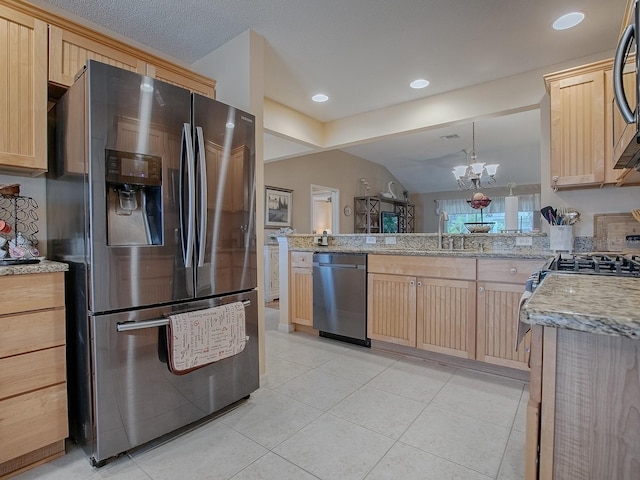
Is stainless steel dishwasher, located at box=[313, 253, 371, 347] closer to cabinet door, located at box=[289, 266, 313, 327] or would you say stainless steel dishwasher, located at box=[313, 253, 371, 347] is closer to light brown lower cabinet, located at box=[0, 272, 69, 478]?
cabinet door, located at box=[289, 266, 313, 327]

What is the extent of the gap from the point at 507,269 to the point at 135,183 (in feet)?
7.78

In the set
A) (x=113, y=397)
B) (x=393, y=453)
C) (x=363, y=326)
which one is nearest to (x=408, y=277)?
(x=363, y=326)

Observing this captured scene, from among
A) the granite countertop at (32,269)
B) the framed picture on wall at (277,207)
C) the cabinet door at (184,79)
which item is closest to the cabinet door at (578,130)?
the cabinet door at (184,79)

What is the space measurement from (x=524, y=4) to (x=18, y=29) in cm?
278

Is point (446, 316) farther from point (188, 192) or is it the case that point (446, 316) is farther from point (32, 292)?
point (32, 292)

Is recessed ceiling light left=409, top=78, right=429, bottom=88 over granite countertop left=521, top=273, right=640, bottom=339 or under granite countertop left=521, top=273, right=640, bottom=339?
over

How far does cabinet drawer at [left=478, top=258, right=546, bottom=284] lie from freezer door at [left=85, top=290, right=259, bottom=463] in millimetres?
1837

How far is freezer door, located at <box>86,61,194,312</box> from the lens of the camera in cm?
148

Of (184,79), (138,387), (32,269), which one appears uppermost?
(184,79)

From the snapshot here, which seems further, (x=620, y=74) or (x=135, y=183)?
(x=135, y=183)

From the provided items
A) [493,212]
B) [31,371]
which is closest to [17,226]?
[31,371]

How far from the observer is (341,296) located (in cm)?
321

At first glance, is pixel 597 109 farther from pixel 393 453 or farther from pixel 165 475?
pixel 165 475

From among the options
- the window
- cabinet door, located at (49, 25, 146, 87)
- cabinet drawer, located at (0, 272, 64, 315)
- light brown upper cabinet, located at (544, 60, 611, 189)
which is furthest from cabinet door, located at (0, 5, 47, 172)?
the window
